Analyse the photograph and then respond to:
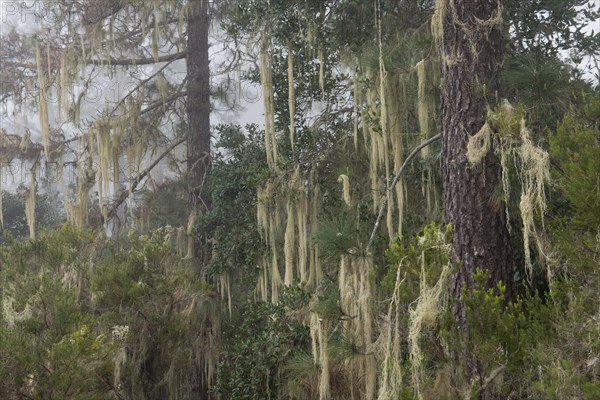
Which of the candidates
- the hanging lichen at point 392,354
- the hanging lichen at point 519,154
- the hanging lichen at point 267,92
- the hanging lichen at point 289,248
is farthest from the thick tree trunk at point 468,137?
the hanging lichen at point 267,92

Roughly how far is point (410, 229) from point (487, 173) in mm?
2115

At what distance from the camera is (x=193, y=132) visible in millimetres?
11273

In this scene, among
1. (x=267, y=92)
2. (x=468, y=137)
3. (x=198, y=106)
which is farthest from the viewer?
(x=198, y=106)

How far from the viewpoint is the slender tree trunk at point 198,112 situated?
10820 millimetres

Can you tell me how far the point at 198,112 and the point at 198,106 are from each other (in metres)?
0.09

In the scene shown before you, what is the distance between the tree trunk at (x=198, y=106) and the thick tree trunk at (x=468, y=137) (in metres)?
5.63

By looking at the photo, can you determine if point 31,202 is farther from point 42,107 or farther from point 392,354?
point 392,354

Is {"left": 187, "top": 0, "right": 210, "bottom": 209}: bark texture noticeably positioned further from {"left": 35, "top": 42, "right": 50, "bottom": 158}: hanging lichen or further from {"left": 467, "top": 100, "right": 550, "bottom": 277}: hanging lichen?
{"left": 467, "top": 100, "right": 550, "bottom": 277}: hanging lichen

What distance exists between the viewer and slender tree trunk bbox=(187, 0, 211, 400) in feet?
35.5

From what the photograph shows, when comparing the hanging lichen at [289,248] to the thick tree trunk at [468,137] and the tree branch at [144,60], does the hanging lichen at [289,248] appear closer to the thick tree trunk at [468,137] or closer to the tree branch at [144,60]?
the thick tree trunk at [468,137]

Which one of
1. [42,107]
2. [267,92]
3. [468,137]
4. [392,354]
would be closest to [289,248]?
[267,92]

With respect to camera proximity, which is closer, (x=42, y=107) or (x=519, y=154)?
(x=519, y=154)

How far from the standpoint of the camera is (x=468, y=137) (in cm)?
543

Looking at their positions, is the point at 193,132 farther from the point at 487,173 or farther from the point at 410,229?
the point at 487,173
